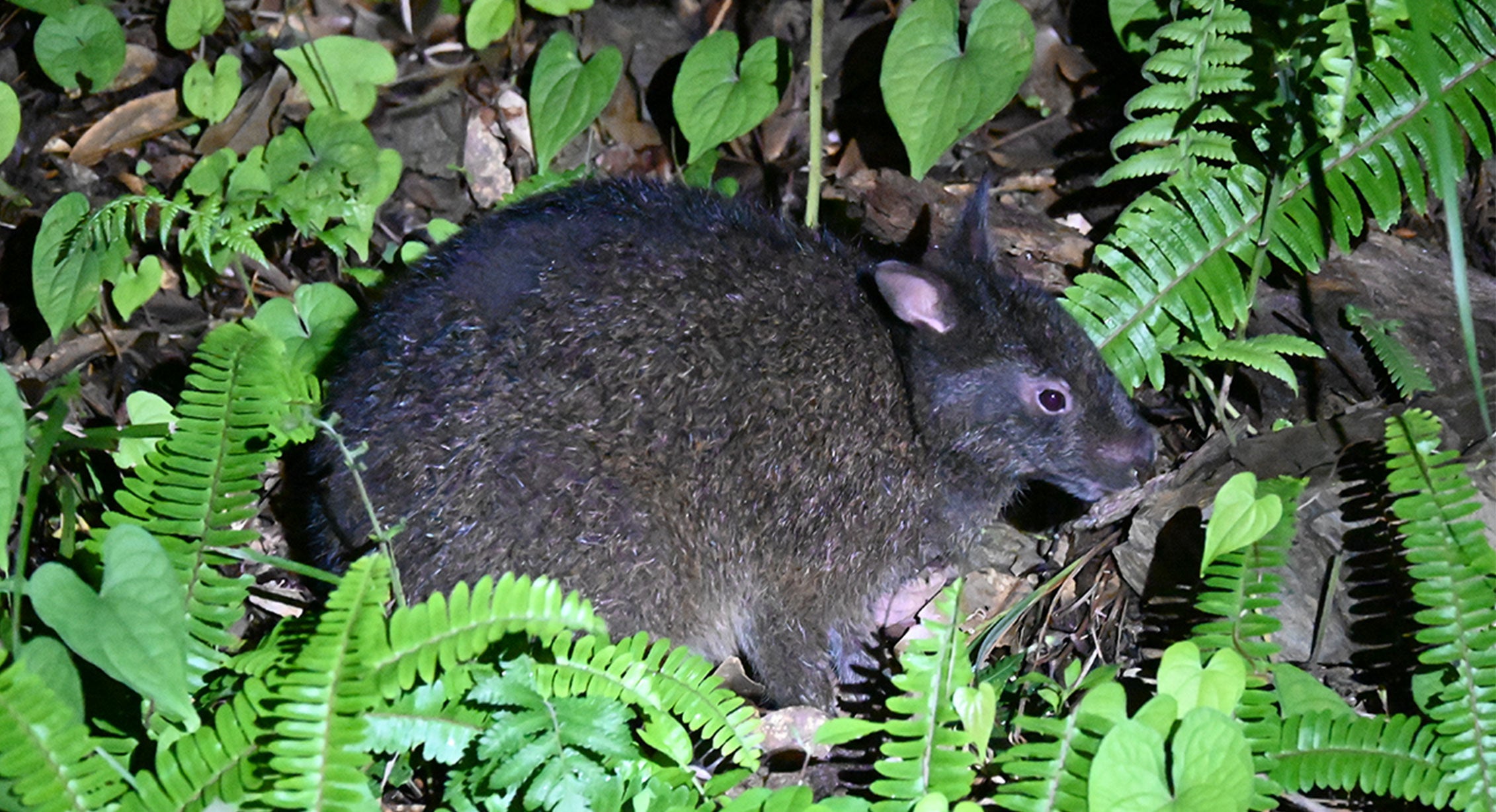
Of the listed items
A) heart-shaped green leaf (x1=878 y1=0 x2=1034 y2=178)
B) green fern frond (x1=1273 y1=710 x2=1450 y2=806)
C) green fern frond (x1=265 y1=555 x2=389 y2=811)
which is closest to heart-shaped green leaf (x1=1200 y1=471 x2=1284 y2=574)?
green fern frond (x1=1273 y1=710 x2=1450 y2=806)

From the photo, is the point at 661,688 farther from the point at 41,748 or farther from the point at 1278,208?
the point at 1278,208

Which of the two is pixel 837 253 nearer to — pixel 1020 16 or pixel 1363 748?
pixel 1020 16

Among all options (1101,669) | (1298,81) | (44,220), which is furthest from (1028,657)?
(44,220)

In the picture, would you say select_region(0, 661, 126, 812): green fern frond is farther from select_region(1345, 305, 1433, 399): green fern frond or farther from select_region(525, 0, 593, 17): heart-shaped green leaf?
select_region(1345, 305, 1433, 399): green fern frond

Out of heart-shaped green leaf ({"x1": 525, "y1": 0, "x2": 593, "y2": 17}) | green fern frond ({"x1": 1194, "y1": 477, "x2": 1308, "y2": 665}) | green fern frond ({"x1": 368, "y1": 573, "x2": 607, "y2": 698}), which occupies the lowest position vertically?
green fern frond ({"x1": 368, "y1": 573, "x2": 607, "y2": 698})

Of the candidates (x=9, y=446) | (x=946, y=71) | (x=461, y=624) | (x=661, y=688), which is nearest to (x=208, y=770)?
(x=461, y=624)
